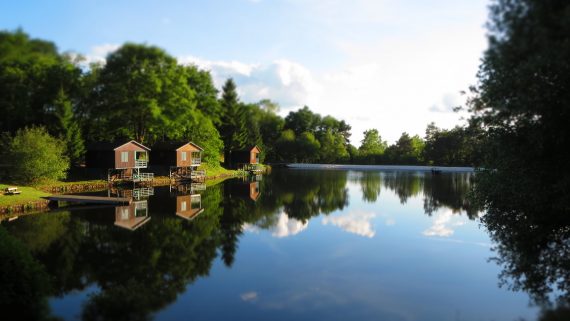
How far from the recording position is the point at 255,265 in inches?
627

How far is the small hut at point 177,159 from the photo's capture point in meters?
49.0

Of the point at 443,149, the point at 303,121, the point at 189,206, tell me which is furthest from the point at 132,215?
the point at 303,121

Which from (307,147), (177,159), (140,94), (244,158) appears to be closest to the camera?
(140,94)

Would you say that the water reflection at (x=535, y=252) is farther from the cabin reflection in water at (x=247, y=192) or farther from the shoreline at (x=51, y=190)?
the shoreline at (x=51, y=190)

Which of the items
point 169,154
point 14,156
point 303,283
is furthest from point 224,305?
point 169,154

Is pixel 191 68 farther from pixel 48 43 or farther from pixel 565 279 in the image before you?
pixel 565 279

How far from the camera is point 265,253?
17.8 meters

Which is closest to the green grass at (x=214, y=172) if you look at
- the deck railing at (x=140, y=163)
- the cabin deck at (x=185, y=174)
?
the cabin deck at (x=185, y=174)

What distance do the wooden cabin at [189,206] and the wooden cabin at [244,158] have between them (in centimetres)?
3287

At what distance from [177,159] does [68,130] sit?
13.0 metres

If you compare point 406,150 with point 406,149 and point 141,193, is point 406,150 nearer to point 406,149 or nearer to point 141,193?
point 406,149

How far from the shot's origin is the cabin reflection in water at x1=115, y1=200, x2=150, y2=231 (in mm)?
22344

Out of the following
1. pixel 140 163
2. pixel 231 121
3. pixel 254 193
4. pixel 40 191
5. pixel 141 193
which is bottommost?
pixel 254 193

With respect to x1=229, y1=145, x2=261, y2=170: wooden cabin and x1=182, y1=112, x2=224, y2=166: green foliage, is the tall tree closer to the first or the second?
x1=229, y1=145, x2=261, y2=170: wooden cabin
